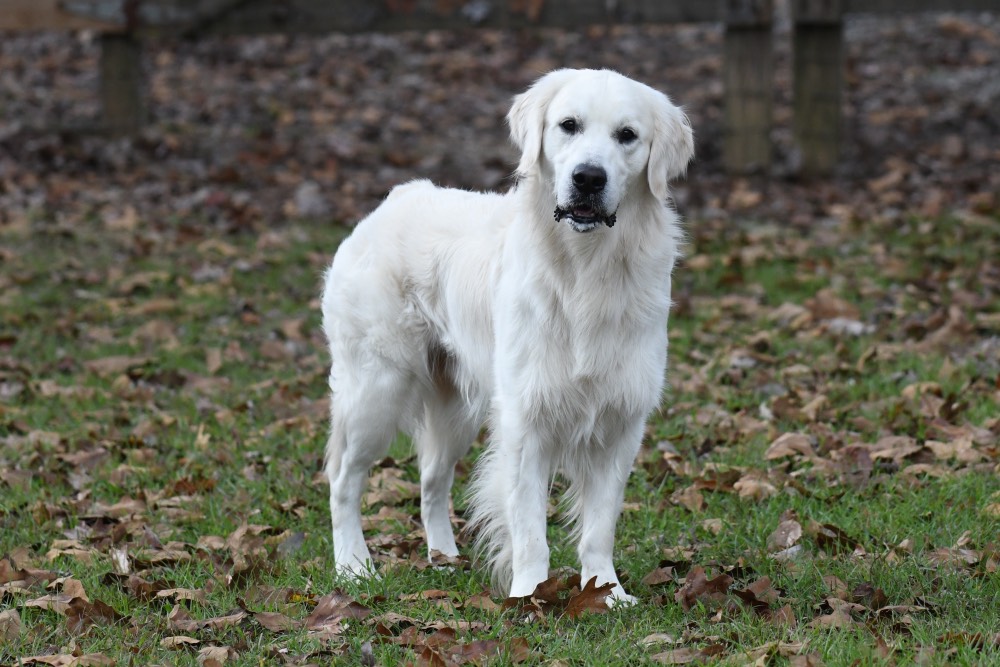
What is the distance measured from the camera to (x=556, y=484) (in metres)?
5.01

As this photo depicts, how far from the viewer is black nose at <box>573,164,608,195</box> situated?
12.3 feet

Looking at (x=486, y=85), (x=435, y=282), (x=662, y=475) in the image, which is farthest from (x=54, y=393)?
(x=486, y=85)

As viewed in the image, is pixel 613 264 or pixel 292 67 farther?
pixel 292 67

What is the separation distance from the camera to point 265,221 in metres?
9.54

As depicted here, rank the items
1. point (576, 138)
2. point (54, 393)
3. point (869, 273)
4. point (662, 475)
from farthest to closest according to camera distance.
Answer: point (869, 273) < point (54, 393) < point (662, 475) < point (576, 138)

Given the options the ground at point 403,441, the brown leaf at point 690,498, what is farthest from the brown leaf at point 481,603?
the brown leaf at point 690,498

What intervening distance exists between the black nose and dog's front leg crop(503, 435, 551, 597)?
2.63 ft

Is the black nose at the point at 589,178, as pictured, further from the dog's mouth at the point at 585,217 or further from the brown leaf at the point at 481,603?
the brown leaf at the point at 481,603

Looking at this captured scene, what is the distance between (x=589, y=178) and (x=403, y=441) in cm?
218

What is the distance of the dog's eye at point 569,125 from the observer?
12.7 feet

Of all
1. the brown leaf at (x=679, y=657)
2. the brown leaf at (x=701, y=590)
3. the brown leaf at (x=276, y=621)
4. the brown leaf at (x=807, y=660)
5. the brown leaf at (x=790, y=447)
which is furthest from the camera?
the brown leaf at (x=790, y=447)

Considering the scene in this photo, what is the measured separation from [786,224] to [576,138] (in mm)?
5662

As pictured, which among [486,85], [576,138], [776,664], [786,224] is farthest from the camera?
[486,85]

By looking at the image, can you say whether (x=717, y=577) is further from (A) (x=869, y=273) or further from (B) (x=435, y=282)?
(A) (x=869, y=273)
